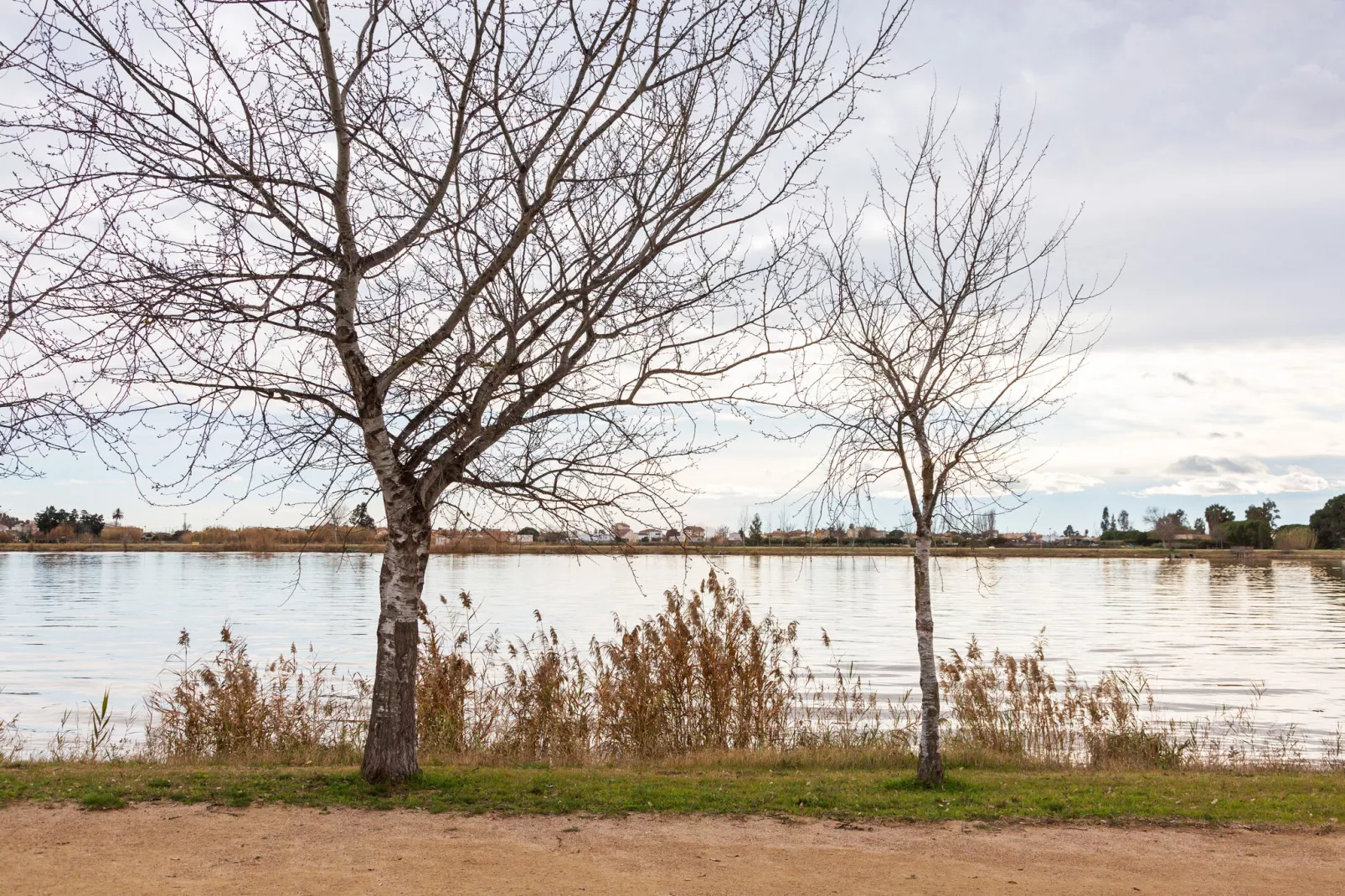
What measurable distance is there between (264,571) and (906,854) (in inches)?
2533

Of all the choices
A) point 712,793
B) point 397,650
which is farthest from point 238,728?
point 712,793

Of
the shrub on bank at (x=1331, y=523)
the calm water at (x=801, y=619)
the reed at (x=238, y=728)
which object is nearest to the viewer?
the reed at (x=238, y=728)

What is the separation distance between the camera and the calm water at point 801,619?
20.9m

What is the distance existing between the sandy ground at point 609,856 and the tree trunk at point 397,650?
0.91m

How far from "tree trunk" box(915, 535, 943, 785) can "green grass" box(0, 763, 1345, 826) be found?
0.21m

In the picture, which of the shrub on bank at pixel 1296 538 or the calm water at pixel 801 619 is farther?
the shrub on bank at pixel 1296 538

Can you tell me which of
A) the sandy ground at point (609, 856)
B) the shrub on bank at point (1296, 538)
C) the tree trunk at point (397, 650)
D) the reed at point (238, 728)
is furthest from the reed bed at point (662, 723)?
the shrub on bank at point (1296, 538)

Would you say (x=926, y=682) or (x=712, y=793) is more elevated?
(x=926, y=682)

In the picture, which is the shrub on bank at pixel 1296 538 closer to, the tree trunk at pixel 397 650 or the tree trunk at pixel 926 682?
the tree trunk at pixel 926 682

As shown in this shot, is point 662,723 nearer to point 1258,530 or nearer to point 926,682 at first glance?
point 926,682

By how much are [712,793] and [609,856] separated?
2153 mm

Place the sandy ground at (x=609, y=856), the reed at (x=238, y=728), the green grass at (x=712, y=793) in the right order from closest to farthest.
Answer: the sandy ground at (x=609, y=856) < the green grass at (x=712, y=793) < the reed at (x=238, y=728)

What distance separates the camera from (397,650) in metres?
9.27

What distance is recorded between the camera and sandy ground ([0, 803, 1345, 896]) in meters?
6.92
